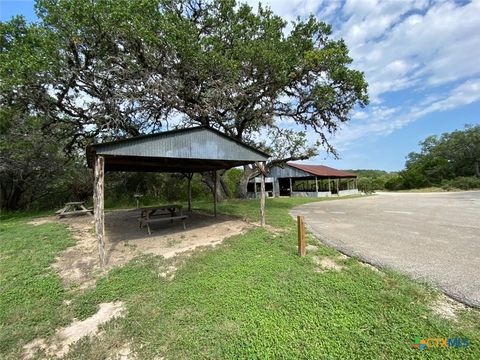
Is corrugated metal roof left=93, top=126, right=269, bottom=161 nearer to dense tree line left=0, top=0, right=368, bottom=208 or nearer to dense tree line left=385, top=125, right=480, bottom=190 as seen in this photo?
dense tree line left=0, top=0, right=368, bottom=208

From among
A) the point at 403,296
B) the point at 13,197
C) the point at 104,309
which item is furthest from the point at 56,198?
the point at 403,296

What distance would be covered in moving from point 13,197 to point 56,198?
211 cm

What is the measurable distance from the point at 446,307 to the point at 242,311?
8.18 ft

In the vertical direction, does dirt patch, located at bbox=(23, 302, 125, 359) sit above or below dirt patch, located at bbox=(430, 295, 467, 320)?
below

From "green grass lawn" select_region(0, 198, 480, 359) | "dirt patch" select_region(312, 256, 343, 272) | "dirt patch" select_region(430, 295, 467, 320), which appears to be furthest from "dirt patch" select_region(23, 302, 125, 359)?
"dirt patch" select_region(430, 295, 467, 320)

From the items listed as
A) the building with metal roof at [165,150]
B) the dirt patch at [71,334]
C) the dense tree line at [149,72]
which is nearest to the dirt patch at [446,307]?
the dirt patch at [71,334]

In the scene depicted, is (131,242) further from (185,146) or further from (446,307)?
(446,307)

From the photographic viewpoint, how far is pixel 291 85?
12250 mm

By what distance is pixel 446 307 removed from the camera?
9.50ft

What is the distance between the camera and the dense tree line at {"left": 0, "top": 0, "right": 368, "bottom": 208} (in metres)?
8.51

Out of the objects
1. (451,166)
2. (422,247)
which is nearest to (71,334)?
(422,247)

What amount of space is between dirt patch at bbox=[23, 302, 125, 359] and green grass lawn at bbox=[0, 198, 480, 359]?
12 centimetres

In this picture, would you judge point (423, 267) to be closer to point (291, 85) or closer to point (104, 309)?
point (104, 309)

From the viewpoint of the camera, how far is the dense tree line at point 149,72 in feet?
27.9
